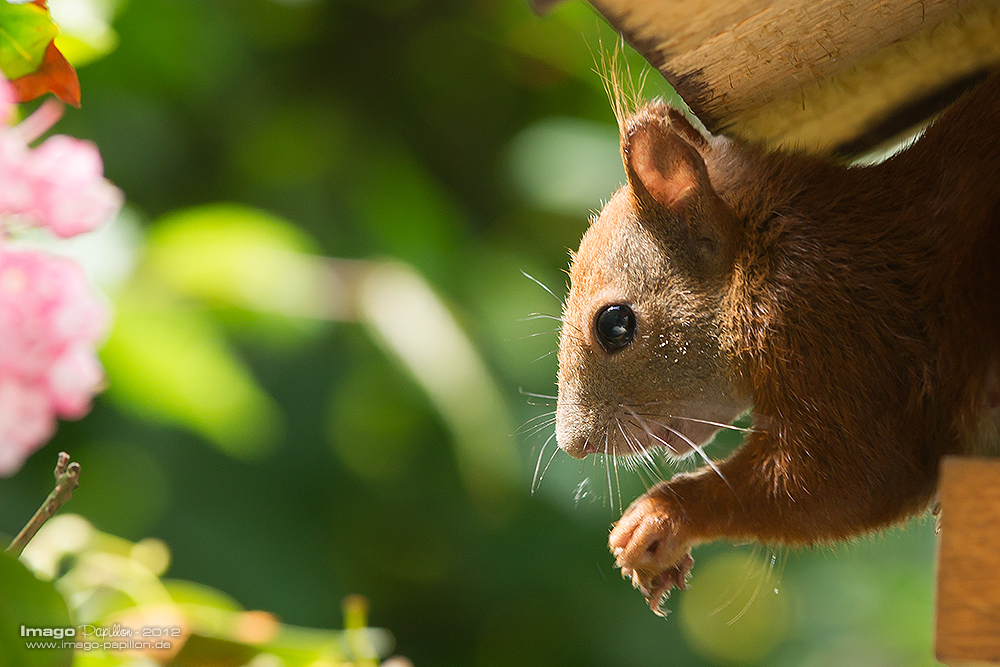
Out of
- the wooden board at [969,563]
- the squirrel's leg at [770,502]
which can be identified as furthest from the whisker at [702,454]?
the wooden board at [969,563]

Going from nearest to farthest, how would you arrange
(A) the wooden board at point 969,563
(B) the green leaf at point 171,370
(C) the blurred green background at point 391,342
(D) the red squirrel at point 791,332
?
(A) the wooden board at point 969,563 → (D) the red squirrel at point 791,332 → (B) the green leaf at point 171,370 → (C) the blurred green background at point 391,342

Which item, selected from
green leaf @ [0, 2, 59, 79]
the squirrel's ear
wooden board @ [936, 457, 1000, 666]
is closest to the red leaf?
green leaf @ [0, 2, 59, 79]

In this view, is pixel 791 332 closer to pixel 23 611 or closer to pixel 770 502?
pixel 770 502

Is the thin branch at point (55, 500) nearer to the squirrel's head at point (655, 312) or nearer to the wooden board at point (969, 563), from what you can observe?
the squirrel's head at point (655, 312)

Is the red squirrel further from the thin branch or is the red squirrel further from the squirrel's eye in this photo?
the thin branch

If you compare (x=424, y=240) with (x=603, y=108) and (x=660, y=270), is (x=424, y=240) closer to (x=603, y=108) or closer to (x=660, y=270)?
(x=603, y=108)

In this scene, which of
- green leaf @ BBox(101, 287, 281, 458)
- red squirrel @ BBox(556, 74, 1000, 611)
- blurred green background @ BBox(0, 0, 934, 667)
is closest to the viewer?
red squirrel @ BBox(556, 74, 1000, 611)
